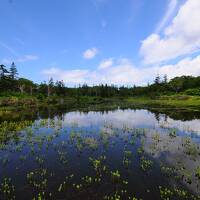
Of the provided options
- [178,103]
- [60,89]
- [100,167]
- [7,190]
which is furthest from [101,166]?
[60,89]

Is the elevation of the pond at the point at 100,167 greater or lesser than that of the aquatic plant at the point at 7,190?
greater

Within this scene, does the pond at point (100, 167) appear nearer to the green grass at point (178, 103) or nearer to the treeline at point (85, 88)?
the green grass at point (178, 103)

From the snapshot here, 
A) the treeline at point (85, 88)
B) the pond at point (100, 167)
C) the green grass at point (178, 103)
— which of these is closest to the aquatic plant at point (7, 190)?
the pond at point (100, 167)

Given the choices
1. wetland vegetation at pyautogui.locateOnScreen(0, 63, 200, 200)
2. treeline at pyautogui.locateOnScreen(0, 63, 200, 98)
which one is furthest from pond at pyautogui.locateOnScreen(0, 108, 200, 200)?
treeline at pyautogui.locateOnScreen(0, 63, 200, 98)

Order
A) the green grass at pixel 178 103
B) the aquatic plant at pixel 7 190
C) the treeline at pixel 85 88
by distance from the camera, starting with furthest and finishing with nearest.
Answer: the treeline at pixel 85 88
the green grass at pixel 178 103
the aquatic plant at pixel 7 190

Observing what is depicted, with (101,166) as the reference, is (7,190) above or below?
below

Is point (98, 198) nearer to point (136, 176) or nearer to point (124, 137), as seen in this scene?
point (136, 176)

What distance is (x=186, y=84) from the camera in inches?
6097

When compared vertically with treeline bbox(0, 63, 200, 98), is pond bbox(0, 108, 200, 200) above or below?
below

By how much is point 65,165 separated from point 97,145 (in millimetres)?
6486

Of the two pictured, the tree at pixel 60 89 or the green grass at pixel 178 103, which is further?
the tree at pixel 60 89

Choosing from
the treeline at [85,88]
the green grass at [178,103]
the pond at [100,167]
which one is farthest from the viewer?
the treeline at [85,88]

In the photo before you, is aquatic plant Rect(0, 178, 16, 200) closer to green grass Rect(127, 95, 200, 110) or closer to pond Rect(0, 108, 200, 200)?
pond Rect(0, 108, 200, 200)

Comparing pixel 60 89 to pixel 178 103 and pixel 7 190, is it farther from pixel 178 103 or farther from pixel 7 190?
pixel 7 190
